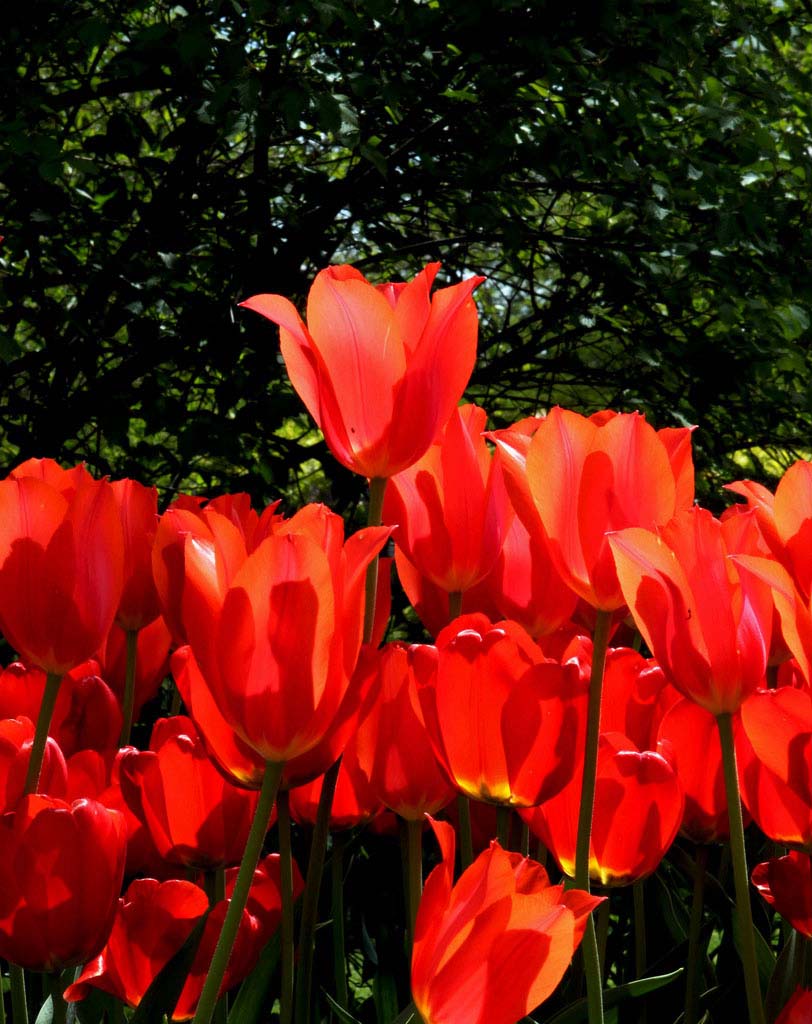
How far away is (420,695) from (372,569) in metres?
0.08

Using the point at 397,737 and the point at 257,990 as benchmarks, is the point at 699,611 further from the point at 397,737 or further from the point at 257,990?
the point at 257,990

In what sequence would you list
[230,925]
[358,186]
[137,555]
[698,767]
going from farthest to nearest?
[358,186], [137,555], [698,767], [230,925]

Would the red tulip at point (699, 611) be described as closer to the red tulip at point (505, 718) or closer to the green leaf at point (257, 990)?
the red tulip at point (505, 718)

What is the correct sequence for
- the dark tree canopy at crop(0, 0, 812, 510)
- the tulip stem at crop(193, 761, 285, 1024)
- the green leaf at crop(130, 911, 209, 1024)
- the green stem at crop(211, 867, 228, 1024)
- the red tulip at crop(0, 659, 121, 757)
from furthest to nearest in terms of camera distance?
the dark tree canopy at crop(0, 0, 812, 510), the red tulip at crop(0, 659, 121, 757), the green stem at crop(211, 867, 228, 1024), the green leaf at crop(130, 911, 209, 1024), the tulip stem at crop(193, 761, 285, 1024)

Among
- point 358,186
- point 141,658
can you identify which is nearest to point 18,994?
point 141,658

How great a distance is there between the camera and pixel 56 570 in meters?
0.69

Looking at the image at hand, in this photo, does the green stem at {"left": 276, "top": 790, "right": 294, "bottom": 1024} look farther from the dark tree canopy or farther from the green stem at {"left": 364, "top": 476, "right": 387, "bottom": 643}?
the dark tree canopy

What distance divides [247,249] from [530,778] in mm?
2536

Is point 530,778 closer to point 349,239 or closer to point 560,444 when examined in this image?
point 560,444

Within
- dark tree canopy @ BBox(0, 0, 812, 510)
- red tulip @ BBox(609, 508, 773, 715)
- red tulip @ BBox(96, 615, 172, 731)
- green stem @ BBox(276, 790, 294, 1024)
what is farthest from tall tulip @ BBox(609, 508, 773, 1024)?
dark tree canopy @ BBox(0, 0, 812, 510)

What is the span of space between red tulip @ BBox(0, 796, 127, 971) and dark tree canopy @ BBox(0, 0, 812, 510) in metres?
2.07

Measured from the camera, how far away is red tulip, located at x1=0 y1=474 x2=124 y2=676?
69cm

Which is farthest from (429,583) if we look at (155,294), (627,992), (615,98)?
(615,98)

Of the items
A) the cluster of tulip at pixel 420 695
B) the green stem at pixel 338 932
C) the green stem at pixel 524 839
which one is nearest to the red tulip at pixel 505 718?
the cluster of tulip at pixel 420 695
